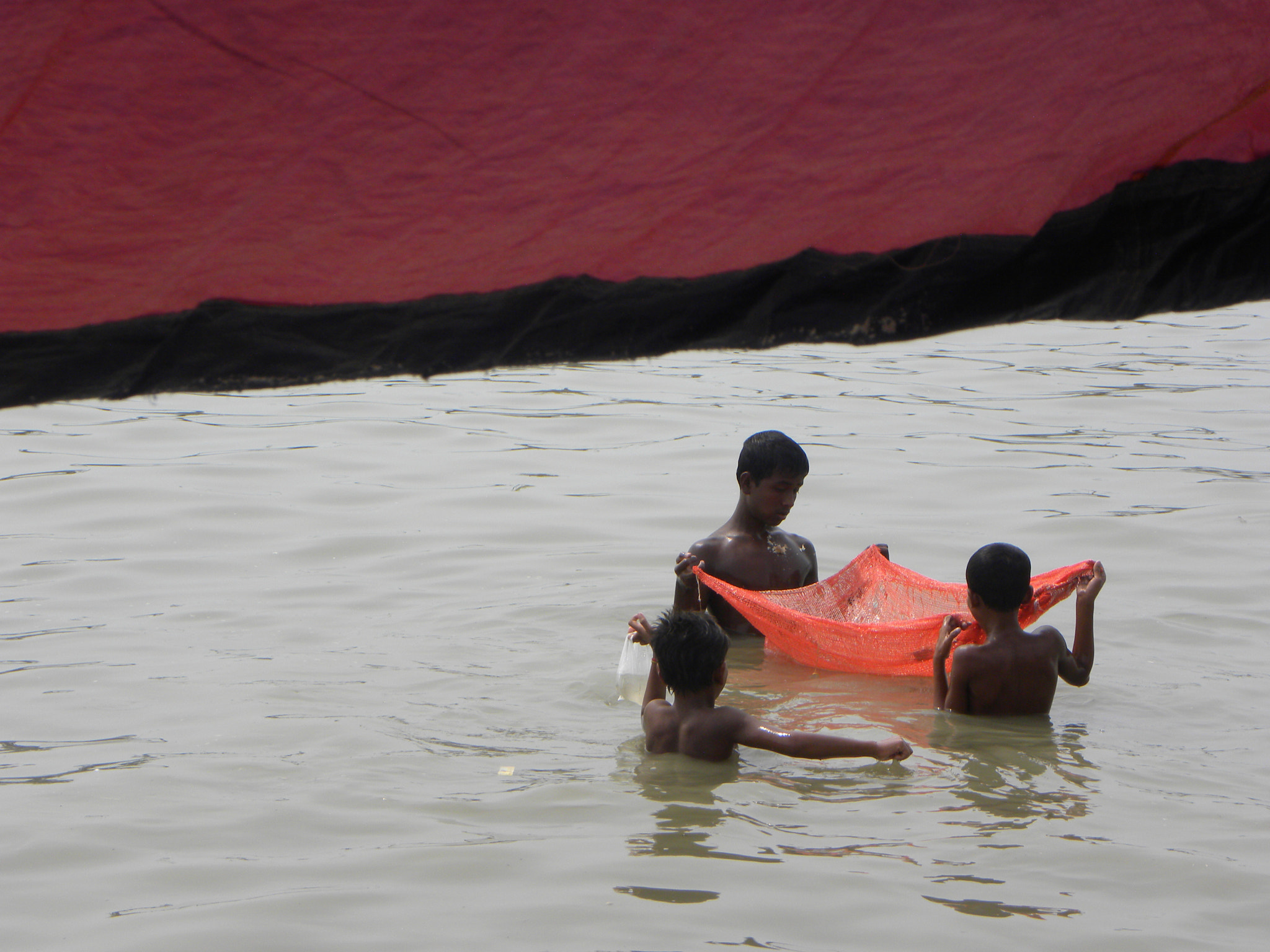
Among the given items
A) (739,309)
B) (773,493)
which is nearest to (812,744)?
(773,493)

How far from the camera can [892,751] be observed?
4.00m

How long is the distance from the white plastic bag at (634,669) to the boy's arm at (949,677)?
1.04 metres

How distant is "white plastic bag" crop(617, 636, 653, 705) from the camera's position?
4.91 metres

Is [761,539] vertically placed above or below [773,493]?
below

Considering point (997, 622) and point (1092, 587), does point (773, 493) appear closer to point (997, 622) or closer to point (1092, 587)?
point (997, 622)

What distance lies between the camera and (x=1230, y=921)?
10.0ft

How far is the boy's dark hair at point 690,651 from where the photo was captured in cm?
436

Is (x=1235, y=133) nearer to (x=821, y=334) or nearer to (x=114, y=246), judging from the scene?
(x=821, y=334)

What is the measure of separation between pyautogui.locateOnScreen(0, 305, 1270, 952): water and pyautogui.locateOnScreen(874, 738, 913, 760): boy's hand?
0.10 m

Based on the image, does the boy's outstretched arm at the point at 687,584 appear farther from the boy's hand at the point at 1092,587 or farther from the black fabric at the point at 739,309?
the black fabric at the point at 739,309

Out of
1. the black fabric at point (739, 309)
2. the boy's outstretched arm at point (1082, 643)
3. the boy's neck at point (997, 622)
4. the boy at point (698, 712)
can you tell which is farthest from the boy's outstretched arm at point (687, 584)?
the black fabric at point (739, 309)

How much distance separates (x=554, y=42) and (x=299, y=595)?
5.99m

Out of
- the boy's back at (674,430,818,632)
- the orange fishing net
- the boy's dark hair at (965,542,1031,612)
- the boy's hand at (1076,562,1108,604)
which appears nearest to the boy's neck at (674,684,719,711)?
the orange fishing net

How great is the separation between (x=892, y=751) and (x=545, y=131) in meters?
3.42
